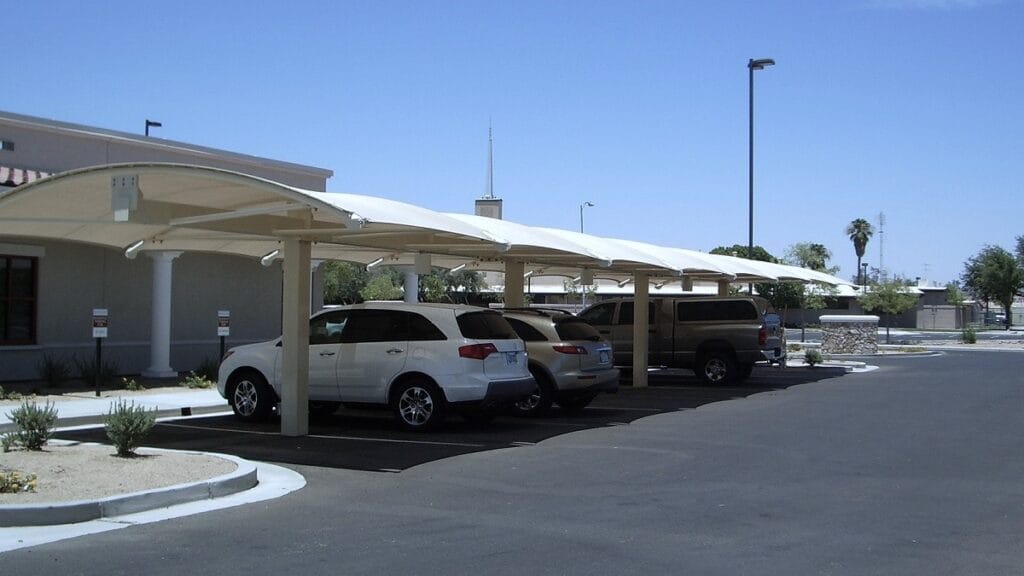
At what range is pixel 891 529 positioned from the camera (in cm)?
866

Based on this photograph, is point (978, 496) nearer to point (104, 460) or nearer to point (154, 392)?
point (104, 460)

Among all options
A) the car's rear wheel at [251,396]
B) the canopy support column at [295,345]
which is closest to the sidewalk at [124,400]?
the car's rear wheel at [251,396]

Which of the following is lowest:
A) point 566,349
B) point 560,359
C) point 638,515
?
point 638,515

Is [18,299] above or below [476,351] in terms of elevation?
above

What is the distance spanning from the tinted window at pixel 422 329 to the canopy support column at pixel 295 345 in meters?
1.46

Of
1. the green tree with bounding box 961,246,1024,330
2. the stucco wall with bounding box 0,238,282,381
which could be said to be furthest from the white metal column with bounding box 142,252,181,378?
the green tree with bounding box 961,246,1024,330

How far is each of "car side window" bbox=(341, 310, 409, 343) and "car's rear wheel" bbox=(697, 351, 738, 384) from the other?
37.9ft

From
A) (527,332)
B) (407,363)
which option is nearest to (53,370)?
(407,363)

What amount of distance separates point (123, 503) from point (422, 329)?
6.11 meters

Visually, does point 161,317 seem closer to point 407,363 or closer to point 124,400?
point 124,400

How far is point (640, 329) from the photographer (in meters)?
23.3

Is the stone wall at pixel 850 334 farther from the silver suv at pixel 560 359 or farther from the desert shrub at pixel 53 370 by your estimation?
the desert shrub at pixel 53 370

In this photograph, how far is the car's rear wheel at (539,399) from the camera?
664 inches

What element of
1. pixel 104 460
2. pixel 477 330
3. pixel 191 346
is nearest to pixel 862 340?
pixel 191 346
